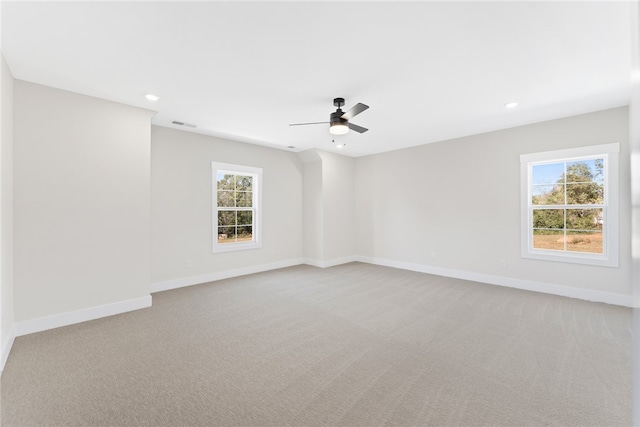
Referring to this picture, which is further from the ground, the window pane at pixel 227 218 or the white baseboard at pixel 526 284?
the window pane at pixel 227 218

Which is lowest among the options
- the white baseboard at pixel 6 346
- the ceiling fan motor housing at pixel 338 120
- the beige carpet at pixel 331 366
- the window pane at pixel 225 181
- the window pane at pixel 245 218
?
the beige carpet at pixel 331 366

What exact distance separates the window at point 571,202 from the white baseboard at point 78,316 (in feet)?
19.5

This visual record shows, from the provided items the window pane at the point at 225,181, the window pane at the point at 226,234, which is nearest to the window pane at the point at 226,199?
the window pane at the point at 225,181

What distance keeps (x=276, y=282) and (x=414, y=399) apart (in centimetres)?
330

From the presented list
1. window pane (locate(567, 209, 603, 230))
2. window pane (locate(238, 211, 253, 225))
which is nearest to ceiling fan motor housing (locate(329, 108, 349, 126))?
window pane (locate(238, 211, 253, 225))

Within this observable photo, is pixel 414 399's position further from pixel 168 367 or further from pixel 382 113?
pixel 382 113

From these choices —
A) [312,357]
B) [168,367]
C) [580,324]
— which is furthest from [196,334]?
[580,324]

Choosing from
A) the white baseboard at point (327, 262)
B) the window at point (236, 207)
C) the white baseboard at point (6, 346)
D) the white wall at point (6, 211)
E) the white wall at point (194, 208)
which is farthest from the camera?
the white baseboard at point (327, 262)

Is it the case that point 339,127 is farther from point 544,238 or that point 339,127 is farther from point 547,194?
point 544,238

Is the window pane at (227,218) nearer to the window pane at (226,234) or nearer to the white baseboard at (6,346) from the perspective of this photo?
the window pane at (226,234)

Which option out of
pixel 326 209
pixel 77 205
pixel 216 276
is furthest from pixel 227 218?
pixel 77 205

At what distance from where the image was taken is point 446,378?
2.06 metres

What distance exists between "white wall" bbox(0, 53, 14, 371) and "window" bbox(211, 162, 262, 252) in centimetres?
254

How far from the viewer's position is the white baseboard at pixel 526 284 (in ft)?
11.9
